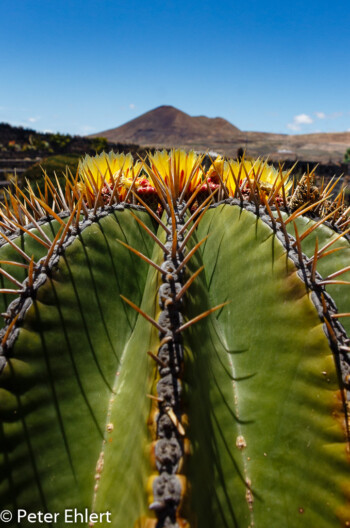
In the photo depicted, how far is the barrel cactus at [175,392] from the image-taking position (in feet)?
2.50

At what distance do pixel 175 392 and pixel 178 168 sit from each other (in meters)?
0.92

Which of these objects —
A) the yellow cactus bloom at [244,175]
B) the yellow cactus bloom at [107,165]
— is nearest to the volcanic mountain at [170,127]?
the yellow cactus bloom at [107,165]

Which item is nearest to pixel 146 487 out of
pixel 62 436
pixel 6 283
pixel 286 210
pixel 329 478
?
pixel 62 436

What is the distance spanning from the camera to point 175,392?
2.40ft

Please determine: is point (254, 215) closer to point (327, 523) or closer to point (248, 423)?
point (248, 423)

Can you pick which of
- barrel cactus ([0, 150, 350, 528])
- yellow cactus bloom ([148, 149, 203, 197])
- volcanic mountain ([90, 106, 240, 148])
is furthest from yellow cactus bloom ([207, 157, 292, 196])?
volcanic mountain ([90, 106, 240, 148])

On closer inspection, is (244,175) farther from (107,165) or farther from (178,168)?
(107,165)

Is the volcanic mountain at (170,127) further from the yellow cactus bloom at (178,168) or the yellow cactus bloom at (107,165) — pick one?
the yellow cactus bloom at (178,168)

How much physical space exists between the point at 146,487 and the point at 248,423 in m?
0.39

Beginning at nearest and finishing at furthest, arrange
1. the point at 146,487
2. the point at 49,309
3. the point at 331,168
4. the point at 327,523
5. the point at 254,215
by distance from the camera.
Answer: the point at 146,487, the point at 327,523, the point at 49,309, the point at 254,215, the point at 331,168

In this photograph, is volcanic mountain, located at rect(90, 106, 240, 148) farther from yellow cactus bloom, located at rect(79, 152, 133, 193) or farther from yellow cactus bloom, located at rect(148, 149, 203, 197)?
yellow cactus bloom, located at rect(148, 149, 203, 197)

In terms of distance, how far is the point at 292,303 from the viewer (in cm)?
97

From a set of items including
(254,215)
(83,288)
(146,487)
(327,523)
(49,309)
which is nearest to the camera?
(146,487)

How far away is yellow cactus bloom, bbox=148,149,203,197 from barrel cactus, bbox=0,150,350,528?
283 mm
